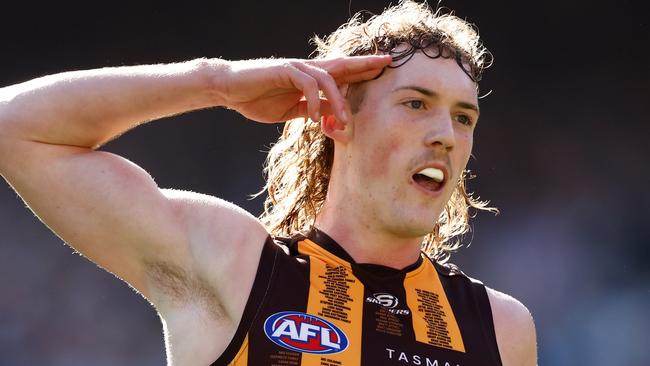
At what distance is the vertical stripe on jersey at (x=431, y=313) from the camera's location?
3.01m

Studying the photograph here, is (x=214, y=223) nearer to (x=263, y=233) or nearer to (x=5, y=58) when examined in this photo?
(x=263, y=233)

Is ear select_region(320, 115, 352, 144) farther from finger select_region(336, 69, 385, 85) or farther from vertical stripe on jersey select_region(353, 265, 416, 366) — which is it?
vertical stripe on jersey select_region(353, 265, 416, 366)

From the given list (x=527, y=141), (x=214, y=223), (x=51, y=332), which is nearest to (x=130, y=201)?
(x=214, y=223)

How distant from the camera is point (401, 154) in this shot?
10.3 feet

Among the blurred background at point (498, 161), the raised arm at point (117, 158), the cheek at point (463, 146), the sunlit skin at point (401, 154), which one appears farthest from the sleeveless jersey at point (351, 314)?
the blurred background at point (498, 161)

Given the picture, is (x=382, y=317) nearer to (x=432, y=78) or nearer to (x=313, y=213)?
(x=313, y=213)

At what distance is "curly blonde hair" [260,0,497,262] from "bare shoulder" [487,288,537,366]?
0.65 metres

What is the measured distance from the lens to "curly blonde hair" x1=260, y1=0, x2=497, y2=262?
3.35 metres

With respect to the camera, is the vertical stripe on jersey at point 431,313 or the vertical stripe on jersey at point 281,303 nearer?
the vertical stripe on jersey at point 281,303

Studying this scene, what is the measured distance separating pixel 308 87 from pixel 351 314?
2.41 feet

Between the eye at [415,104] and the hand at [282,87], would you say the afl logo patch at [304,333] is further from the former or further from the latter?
the eye at [415,104]

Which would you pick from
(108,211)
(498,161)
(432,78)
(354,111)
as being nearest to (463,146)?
(432,78)

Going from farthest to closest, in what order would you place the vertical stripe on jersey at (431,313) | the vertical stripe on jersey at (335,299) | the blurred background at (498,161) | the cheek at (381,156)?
1. the blurred background at (498,161)
2. the cheek at (381,156)
3. the vertical stripe on jersey at (431,313)
4. the vertical stripe on jersey at (335,299)

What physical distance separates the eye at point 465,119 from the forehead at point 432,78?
62 millimetres
